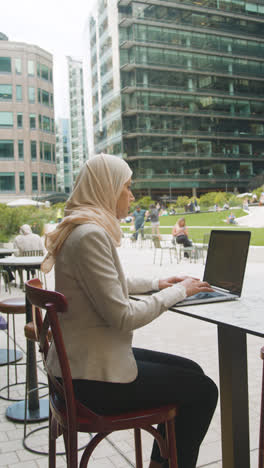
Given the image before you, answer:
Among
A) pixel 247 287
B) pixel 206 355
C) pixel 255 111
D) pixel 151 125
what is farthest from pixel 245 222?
pixel 255 111

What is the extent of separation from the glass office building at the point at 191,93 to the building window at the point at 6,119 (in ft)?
37.1

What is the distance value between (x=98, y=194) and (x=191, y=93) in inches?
2230

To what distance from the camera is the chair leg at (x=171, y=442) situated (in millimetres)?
1643

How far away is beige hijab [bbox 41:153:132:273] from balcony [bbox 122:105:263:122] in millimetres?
51935

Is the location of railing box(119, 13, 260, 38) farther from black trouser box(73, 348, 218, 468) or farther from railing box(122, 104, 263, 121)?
black trouser box(73, 348, 218, 468)

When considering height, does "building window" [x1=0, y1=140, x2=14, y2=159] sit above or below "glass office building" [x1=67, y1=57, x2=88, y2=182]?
→ below

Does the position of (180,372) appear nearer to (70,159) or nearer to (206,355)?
(206,355)

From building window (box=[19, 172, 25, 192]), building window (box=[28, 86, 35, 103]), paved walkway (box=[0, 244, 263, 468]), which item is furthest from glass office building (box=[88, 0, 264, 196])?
paved walkway (box=[0, 244, 263, 468])

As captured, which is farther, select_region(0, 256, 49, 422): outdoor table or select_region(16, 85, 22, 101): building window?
select_region(16, 85, 22, 101): building window

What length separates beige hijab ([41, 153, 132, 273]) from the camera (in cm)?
174

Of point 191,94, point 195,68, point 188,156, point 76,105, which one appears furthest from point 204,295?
point 76,105

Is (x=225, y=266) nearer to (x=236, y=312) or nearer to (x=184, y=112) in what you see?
(x=236, y=312)

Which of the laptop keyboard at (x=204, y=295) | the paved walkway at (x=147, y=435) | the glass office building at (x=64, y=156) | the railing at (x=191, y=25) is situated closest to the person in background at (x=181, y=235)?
the paved walkway at (x=147, y=435)

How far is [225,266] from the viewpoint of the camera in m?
2.22
